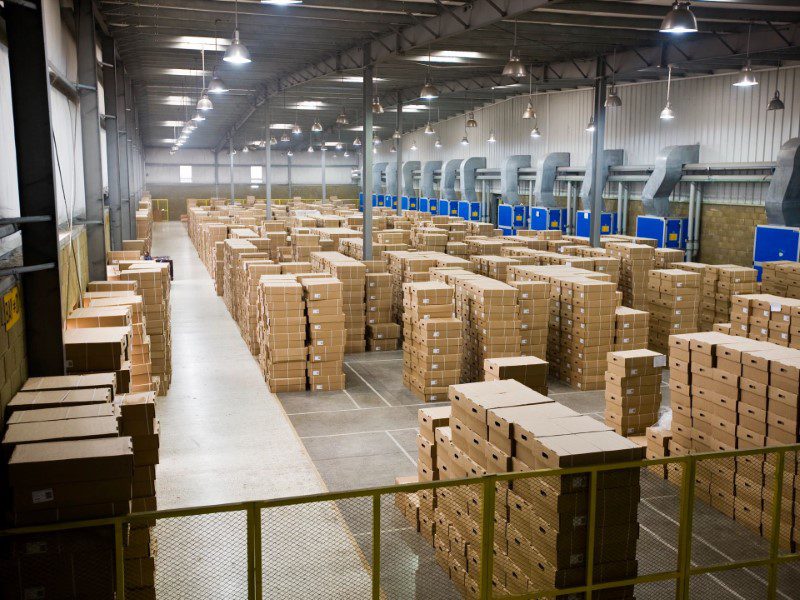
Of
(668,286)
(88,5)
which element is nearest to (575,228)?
(668,286)

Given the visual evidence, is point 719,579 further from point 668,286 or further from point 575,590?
point 668,286

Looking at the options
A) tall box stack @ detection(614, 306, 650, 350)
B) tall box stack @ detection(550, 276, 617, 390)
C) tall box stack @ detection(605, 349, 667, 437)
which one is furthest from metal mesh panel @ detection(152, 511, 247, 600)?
tall box stack @ detection(614, 306, 650, 350)

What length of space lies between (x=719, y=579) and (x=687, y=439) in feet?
7.33

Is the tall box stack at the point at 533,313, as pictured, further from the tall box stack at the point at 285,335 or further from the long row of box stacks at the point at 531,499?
the long row of box stacks at the point at 531,499

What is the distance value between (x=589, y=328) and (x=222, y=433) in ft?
20.4

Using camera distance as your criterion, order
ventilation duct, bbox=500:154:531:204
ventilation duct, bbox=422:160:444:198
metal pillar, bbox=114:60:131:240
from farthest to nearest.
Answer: ventilation duct, bbox=422:160:444:198, ventilation duct, bbox=500:154:531:204, metal pillar, bbox=114:60:131:240

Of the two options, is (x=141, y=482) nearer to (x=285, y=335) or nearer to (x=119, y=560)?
(x=119, y=560)

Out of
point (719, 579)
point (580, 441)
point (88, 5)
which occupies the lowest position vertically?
point (719, 579)

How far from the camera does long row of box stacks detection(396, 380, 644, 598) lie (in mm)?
5262

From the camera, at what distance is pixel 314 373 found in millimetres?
Answer: 12188

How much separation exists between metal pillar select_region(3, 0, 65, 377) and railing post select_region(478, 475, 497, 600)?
4.50 metres

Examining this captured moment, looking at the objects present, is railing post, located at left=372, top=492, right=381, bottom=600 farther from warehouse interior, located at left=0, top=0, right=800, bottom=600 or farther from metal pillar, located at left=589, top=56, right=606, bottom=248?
metal pillar, located at left=589, top=56, right=606, bottom=248

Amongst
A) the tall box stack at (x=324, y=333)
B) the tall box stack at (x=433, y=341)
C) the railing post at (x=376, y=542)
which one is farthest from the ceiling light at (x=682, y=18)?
the railing post at (x=376, y=542)

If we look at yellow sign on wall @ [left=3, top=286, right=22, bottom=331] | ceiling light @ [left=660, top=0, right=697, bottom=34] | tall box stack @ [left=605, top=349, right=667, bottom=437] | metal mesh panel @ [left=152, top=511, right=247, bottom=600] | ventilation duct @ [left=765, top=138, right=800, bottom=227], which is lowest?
metal mesh panel @ [left=152, top=511, right=247, bottom=600]
